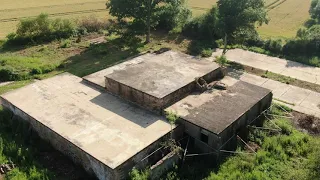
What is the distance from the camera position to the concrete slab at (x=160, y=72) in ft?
61.2

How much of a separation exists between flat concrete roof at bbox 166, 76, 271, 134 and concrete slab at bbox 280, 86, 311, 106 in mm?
3859

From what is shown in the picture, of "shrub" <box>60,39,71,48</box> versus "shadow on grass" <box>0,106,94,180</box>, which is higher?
"shrub" <box>60,39,71,48</box>

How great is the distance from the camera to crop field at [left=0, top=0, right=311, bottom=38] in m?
37.0

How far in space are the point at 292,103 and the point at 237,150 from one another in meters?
7.65

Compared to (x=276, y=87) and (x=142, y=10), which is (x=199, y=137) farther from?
(x=142, y=10)

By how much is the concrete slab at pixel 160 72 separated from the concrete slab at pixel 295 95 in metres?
5.66

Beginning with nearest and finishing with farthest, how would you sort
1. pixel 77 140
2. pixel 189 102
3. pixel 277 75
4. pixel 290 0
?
pixel 77 140 < pixel 189 102 < pixel 277 75 < pixel 290 0

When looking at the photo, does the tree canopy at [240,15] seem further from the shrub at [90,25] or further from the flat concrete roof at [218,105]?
the shrub at [90,25]

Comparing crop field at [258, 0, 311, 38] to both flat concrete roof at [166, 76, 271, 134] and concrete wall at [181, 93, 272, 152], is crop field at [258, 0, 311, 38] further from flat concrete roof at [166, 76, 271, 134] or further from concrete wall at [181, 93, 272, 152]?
concrete wall at [181, 93, 272, 152]

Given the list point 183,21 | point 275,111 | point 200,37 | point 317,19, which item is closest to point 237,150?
point 275,111

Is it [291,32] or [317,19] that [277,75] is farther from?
[317,19]

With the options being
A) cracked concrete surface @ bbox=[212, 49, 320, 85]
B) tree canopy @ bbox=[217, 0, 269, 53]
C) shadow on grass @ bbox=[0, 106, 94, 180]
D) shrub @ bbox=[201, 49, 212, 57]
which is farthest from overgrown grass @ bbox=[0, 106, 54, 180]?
cracked concrete surface @ bbox=[212, 49, 320, 85]

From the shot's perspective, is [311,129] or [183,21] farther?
[183,21]

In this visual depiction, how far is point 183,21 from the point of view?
34.8 meters
